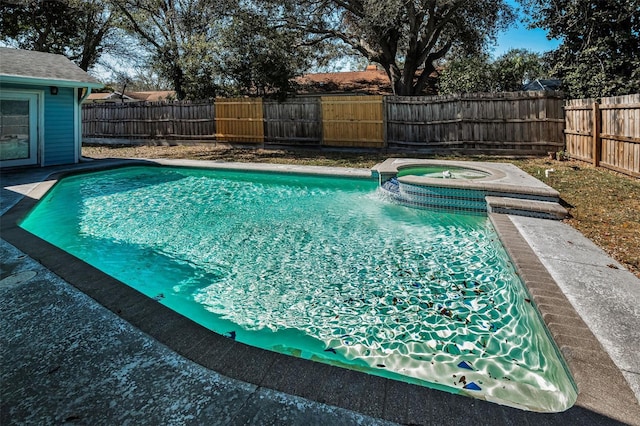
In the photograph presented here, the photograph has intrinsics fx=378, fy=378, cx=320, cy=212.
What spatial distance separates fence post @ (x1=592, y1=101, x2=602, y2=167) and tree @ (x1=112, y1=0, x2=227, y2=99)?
1144cm

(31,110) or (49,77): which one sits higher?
(49,77)

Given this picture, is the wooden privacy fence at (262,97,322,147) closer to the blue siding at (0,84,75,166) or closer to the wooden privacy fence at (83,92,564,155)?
the wooden privacy fence at (83,92,564,155)

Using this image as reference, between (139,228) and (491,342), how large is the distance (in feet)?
15.4

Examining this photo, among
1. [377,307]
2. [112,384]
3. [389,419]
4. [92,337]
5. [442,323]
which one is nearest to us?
[389,419]

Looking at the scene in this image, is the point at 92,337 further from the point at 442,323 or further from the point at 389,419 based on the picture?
the point at 442,323

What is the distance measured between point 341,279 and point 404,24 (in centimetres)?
1330

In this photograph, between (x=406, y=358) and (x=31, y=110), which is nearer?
(x=406, y=358)

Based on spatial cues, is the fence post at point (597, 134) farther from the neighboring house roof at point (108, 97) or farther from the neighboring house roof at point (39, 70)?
the neighboring house roof at point (108, 97)

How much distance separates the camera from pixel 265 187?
8.40 metres

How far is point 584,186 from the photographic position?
645cm

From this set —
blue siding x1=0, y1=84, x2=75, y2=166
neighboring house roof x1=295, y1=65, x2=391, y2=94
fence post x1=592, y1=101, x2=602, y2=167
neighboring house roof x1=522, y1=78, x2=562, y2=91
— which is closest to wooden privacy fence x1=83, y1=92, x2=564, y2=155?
fence post x1=592, y1=101, x2=602, y2=167

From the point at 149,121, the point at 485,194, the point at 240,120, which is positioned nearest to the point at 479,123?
the point at 485,194

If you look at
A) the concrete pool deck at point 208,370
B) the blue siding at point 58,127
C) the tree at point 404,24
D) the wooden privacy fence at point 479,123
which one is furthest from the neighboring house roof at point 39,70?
the wooden privacy fence at point 479,123

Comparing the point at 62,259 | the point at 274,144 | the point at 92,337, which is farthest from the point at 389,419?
the point at 274,144
